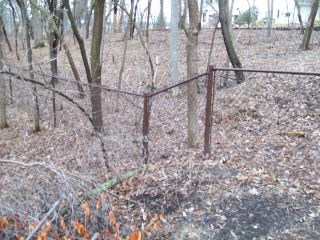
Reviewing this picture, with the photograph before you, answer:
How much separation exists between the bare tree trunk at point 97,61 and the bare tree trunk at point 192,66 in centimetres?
171

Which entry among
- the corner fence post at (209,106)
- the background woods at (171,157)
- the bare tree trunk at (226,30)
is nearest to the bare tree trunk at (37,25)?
the background woods at (171,157)

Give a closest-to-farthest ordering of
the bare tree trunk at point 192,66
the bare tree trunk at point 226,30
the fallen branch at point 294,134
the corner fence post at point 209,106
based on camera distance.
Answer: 1. the corner fence post at point 209,106
2. the bare tree trunk at point 192,66
3. the fallen branch at point 294,134
4. the bare tree trunk at point 226,30

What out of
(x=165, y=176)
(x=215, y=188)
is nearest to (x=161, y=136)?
(x=165, y=176)

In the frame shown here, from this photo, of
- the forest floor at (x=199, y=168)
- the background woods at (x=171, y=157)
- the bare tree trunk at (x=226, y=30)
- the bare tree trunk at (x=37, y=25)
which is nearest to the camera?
the background woods at (x=171, y=157)

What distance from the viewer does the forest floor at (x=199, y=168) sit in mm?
3346

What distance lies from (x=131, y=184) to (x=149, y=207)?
658mm

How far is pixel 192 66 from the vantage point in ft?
17.9

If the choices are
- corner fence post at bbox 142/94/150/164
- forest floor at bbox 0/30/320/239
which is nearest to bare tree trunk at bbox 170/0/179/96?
forest floor at bbox 0/30/320/239

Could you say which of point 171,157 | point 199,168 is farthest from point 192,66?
point 199,168

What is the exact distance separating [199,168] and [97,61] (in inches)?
115

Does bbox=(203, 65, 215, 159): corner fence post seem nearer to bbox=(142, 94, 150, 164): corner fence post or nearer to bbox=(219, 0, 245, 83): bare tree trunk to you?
bbox=(142, 94, 150, 164): corner fence post

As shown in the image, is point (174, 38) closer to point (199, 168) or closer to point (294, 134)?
point (294, 134)

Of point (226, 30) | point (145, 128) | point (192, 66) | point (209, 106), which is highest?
point (226, 30)

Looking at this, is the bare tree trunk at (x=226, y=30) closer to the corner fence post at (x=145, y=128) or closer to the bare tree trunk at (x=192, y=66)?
the bare tree trunk at (x=192, y=66)
